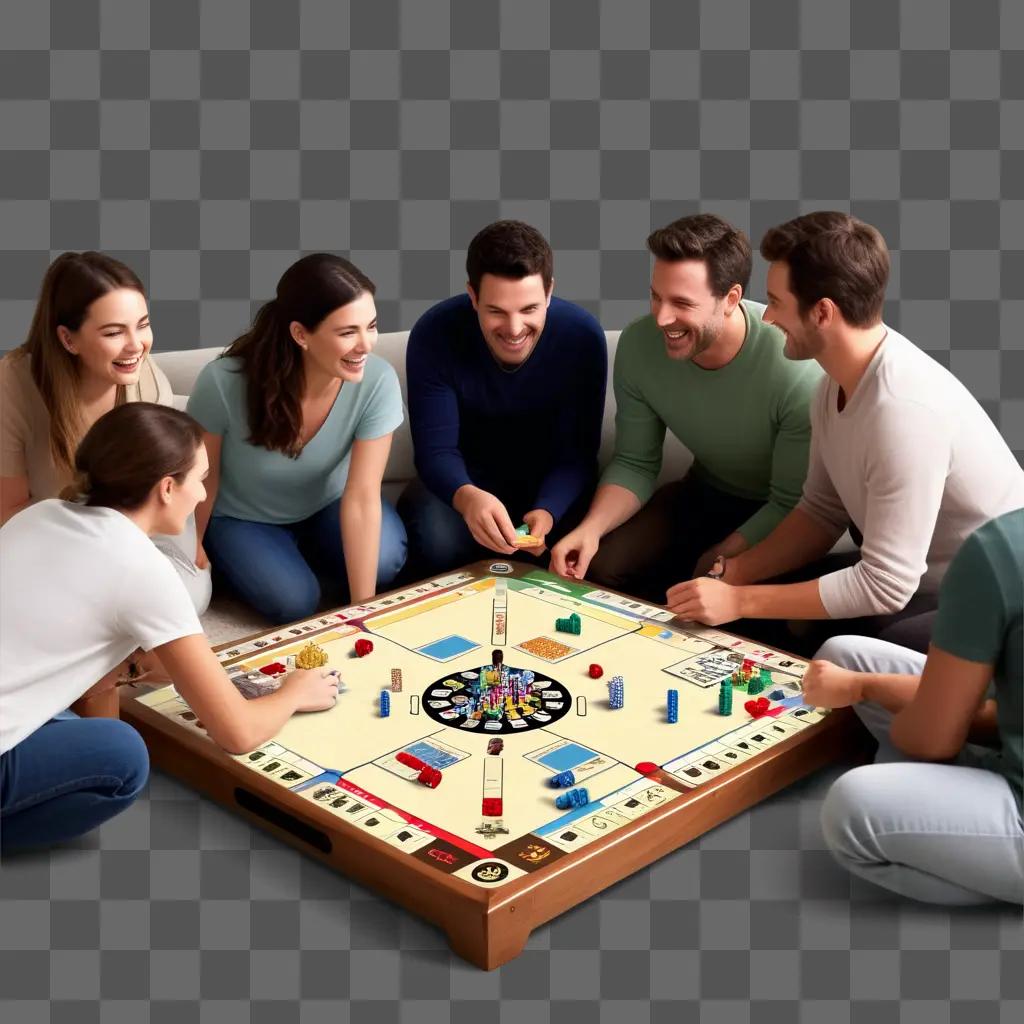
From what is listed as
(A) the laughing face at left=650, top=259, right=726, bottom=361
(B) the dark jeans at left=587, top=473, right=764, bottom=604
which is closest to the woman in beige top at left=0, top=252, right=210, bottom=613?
(A) the laughing face at left=650, top=259, right=726, bottom=361

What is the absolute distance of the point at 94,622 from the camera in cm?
282

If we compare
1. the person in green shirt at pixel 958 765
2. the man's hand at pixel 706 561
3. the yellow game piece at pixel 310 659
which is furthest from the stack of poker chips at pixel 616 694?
the man's hand at pixel 706 561

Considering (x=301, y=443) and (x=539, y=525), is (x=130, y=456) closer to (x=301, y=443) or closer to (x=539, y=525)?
(x=301, y=443)

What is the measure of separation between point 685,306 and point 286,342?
1.05m

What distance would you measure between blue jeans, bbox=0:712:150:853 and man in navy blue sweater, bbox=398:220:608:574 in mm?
1419

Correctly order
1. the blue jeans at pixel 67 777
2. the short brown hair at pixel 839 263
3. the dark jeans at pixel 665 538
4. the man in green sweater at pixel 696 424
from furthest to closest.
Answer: the dark jeans at pixel 665 538, the man in green sweater at pixel 696 424, the short brown hair at pixel 839 263, the blue jeans at pixel 67 777

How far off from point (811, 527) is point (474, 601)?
915 mm

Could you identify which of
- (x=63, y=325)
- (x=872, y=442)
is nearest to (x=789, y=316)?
(x=872, y=442)

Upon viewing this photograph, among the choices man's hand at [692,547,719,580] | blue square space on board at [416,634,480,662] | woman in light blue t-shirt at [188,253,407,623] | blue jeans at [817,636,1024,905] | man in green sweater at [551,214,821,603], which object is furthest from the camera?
man's hand at [692,547,719,580]

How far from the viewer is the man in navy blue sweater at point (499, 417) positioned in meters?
4.17

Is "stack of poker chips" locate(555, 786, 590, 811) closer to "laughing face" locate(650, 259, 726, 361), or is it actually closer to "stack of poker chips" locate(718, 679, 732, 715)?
"stack of poker chips" locate(718, 679, 732, 715)

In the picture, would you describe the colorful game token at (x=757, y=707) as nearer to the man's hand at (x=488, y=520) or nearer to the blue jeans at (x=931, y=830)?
the blue jeans at (x=931, y=830)

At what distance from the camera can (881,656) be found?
10.7 ft

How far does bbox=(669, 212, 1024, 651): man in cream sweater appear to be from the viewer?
352cm
